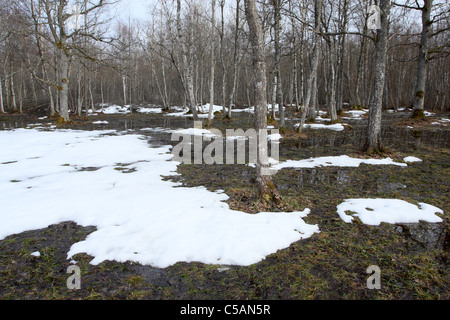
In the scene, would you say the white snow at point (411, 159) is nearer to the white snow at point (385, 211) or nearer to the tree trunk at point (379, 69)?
the tree trunk at point (379, 69)

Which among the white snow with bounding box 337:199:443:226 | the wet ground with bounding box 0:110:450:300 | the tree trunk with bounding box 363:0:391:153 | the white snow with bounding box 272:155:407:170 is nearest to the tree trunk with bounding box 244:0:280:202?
the wet ground with bounding box 0:110:450:300

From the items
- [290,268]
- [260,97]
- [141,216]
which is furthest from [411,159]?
[141,216]

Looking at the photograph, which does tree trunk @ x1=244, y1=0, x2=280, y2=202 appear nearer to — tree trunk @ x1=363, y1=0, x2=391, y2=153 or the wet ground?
the wet ground

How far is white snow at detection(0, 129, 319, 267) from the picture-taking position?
3.36 metres

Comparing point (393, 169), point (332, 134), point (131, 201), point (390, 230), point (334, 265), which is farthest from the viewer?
point (332, 134)

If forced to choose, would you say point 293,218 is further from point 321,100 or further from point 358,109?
point 321,100

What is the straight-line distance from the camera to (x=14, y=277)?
9.42 feet

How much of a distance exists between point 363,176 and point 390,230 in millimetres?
2951

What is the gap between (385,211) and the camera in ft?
14.5

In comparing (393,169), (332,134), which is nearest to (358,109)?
(332,134)

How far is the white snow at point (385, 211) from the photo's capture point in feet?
13.7

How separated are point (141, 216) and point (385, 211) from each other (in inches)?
167
